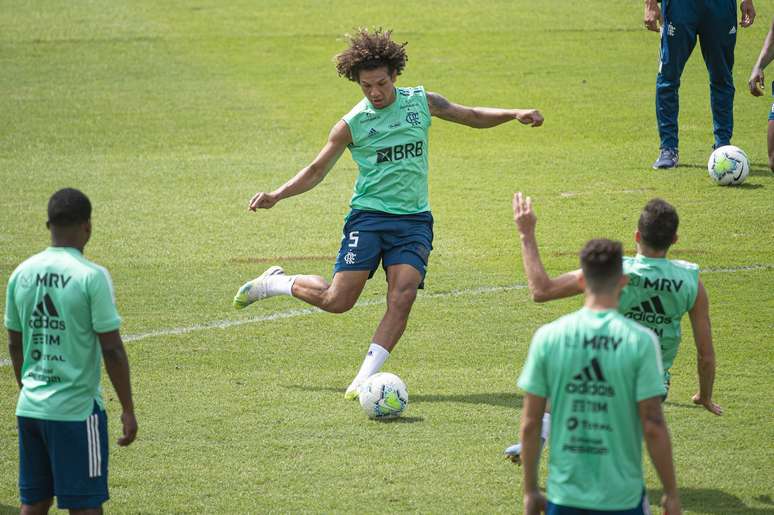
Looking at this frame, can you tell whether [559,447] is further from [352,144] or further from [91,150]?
[91,150]

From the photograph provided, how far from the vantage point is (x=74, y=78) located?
22.6m

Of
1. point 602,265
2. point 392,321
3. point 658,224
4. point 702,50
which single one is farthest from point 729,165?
point 602,265

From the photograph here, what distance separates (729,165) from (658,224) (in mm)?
9306

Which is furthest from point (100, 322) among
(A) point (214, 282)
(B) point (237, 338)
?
(A) point (214, 282)

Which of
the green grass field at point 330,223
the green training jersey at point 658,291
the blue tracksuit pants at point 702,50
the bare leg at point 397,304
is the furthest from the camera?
the blue tracksuit pants at point 702,50

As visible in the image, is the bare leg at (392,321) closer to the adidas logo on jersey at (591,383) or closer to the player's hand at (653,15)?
the adidas logo on jersey at (591,383)

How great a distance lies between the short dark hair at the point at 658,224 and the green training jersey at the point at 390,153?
309 cm

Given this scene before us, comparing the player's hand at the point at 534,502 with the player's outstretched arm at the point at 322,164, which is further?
the player's outstretched arm at the point at 322,164

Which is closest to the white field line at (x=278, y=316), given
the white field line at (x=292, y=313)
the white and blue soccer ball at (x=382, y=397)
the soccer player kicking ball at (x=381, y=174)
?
the white field line at (x=292, y=313)

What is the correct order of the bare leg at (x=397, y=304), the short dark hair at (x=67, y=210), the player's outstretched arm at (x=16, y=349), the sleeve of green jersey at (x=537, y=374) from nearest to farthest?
the sleeve of green jersey at (x=537, y=374)
the short dark hair at (x=67, y=210)
the player's outstretched arm at (x=16, y=349)
the bare leg at (x=397, y=304)

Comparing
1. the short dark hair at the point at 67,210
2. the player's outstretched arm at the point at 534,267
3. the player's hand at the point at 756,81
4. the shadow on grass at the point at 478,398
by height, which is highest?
the player's hand at the point at 756,81

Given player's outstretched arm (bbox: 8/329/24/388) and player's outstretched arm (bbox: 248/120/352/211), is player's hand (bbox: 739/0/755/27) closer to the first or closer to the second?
player's outstretched arm (bbox: 248/120/352/211)

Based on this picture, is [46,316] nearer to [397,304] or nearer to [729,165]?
[397,304]

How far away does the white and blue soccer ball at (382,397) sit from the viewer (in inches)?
325
